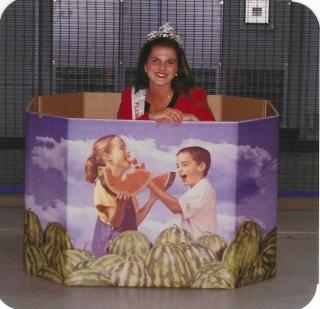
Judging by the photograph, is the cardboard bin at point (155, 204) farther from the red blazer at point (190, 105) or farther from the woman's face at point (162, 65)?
the woman's face at point (162, 65)

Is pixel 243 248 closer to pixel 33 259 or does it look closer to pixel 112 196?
pixel 112 196

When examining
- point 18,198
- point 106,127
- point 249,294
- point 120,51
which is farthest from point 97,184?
point 120,51

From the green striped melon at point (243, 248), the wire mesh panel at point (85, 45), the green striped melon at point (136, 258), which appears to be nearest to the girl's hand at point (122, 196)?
the green striped melon at point (136, 258)

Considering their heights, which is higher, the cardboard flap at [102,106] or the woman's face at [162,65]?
the woman's face at [162,65]

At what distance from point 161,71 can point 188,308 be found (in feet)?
3.34

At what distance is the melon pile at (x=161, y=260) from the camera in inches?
144

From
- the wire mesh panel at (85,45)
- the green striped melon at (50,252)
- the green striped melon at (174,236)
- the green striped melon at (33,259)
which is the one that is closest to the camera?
the green striped melon at (174,236)

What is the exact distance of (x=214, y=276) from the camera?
145 inches

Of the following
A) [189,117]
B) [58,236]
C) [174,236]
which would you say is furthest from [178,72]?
[58,236]

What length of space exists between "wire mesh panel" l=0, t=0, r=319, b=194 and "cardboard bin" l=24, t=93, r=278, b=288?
2.55 meters

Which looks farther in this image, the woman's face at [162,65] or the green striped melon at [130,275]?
the woman's face at [162,65]

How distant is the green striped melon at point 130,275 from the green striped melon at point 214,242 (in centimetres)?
25

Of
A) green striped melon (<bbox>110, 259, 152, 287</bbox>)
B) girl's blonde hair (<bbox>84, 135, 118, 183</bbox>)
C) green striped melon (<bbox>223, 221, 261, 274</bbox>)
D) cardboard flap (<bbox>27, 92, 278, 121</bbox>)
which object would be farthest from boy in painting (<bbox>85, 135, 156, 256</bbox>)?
cardboard flap (<bbox>27, 92, 278, 121</bbox>)

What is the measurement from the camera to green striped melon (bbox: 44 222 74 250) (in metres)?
3.69
